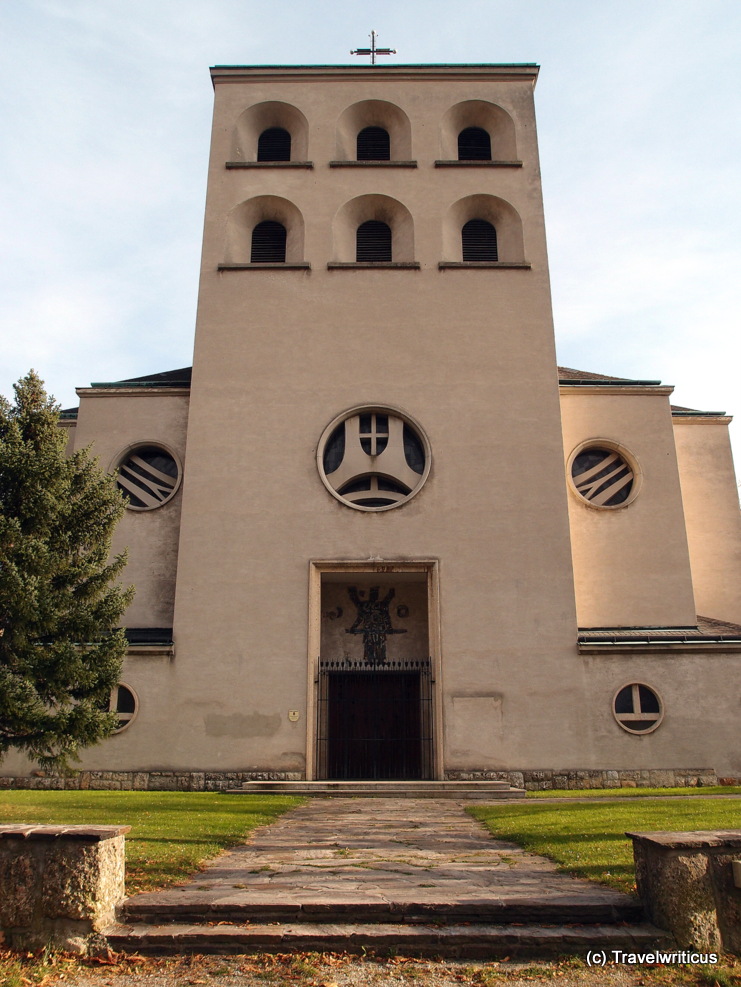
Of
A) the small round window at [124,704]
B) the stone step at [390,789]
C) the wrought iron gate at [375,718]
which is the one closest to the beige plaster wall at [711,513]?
the wrought iron gate at [375,718]

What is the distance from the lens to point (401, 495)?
18.8 m

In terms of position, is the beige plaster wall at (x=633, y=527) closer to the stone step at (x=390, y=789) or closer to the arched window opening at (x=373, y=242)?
the stone step at (x=390, y=789)

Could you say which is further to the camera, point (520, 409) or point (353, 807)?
point (520, 409)

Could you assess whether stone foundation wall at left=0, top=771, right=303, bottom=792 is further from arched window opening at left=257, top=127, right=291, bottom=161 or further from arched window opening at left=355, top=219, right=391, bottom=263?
arched window opening at left=257, top=127, right=291, bottom=161

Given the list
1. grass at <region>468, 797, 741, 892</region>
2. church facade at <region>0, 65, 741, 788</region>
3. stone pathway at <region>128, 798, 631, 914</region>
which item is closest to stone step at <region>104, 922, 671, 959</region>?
stone pathway at <region>128, 798, 631, 914</region>

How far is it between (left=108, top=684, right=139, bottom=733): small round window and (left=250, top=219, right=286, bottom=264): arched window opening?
11.5m

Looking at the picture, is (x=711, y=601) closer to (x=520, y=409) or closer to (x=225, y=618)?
(x=520, y=409)

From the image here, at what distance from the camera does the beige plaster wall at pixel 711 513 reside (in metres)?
20.8

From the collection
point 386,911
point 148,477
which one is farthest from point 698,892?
point 148,477

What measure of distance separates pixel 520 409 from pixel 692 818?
38.1 ft

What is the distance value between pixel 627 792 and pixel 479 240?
14.5 m

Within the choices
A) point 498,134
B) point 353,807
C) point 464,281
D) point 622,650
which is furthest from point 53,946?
point 498,134

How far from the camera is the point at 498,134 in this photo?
76.8 feet

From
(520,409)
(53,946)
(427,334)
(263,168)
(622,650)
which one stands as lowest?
(53,946)
